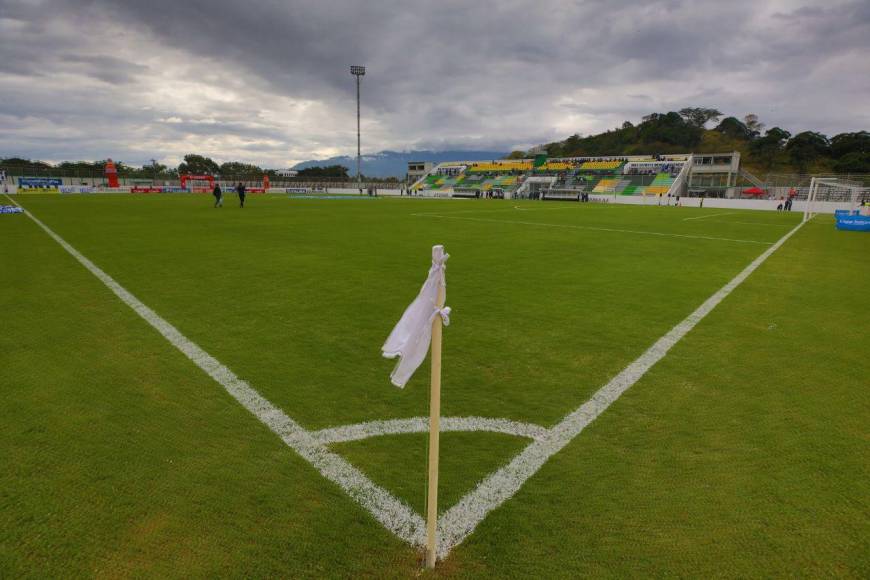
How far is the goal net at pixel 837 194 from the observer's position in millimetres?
36500

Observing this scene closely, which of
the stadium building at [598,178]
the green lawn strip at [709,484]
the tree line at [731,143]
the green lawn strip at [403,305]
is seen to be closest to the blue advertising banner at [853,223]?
the green lawn strip at [403,305]

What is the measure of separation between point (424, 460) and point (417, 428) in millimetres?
388

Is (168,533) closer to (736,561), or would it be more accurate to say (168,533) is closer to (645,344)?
(736,561)

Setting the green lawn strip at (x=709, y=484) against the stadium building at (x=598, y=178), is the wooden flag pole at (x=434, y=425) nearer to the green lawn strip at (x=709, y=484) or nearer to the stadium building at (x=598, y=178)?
the green lawn strip at (x=709, y=484)

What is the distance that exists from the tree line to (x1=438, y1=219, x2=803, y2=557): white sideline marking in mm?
77478

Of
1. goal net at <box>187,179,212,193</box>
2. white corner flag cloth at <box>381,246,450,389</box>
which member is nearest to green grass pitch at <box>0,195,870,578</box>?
white corner flag cloth at <box>381,246,450,389</box>

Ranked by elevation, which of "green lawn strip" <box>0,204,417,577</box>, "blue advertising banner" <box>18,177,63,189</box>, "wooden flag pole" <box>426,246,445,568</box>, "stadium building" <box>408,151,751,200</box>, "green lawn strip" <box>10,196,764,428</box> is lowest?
"green lawn strip" <box>0,204,417,577</box>

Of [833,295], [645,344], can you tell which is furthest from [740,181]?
[645,344]

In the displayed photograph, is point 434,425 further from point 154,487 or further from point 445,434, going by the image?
point 154,487

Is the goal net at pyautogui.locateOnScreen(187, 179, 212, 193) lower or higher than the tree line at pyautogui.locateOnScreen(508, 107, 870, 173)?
lower

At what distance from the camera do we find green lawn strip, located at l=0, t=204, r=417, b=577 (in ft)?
7.02

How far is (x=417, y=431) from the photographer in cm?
327

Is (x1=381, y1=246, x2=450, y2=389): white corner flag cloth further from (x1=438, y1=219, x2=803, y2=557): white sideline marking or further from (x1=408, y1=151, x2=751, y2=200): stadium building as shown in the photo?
(x1=408, y1=151, x2=751, y2=200): stadium building

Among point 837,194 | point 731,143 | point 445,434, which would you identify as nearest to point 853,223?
point 837,194
